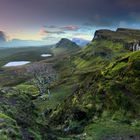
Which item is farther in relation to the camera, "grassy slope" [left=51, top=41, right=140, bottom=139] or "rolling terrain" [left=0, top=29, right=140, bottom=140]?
"grassy slope" [left=51, top=41, right=140, bottom=139]

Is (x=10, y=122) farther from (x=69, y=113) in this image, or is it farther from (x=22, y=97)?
(x=69, y=113)

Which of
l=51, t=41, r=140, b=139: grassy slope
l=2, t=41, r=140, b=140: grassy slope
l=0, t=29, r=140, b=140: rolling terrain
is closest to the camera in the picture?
l=0, t=29, r=140, b=140: rolling terrain

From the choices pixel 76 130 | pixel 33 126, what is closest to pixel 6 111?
pixel 33 126

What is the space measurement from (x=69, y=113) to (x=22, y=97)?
28.0 ft

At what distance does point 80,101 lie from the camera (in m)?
49.2

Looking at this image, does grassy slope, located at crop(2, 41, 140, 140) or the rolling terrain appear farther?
grassy slope, located at crop(2, 41, 140, 140)

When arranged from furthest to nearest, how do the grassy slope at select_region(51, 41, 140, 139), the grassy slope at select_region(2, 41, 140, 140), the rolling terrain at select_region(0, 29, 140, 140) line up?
the grassy slope at select_region(51, 41, 140, 139), the grassy slope at select_region(2, 41, 140, 140), the rolling terrain at select_region(0, 29, 140, 140)

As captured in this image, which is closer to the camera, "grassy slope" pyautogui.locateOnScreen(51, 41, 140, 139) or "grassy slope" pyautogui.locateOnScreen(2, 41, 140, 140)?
"grassy slope" pyautogui.locateOnScreen(2, 41, 140, 140)

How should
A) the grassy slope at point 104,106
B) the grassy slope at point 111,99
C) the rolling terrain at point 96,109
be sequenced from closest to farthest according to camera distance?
the rolling terrain at point 96,109, the grassy slope at point 104,106, the grassy slope at point 111,99

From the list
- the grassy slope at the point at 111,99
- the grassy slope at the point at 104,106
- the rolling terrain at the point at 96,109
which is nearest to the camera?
the rolling terrain at the point at 96,109

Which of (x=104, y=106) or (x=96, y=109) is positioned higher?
(x=104, y=106)

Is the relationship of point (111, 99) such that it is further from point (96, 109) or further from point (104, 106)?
point (96, 109)

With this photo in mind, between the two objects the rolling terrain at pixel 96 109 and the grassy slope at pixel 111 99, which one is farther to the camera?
the grassy slope at pixel 111 99

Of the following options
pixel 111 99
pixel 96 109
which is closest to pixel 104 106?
pixel 96 109
